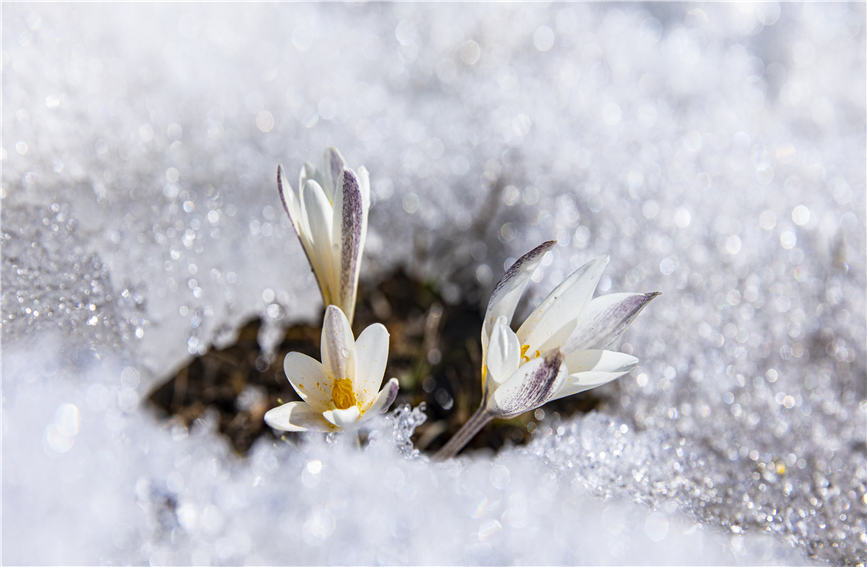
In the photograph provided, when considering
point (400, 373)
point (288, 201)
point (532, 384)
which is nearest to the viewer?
point (532, 384)

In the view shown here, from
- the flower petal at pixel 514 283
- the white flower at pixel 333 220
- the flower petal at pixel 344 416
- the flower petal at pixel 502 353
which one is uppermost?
the white flower at pixel 333 220

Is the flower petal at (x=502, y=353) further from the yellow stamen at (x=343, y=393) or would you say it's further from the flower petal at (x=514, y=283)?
the yellow stamen at (x=343, y=393)

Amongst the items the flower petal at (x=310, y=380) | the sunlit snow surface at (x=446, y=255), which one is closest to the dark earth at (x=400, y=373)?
the sunlit snow surface at (x=446, y=255)

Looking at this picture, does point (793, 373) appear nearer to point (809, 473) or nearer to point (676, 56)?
point (809, 473)

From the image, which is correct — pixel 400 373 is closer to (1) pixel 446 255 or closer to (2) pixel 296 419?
(1) pixel 446 255

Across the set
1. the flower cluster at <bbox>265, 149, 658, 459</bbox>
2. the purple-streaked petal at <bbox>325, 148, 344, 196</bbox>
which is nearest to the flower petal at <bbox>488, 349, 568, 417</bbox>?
the flower cluster at <bbox>265, 149, 658, 459</bbox>

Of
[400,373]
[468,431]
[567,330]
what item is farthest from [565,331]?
[400,373]

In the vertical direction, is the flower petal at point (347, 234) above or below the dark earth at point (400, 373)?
above
